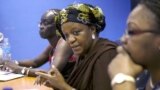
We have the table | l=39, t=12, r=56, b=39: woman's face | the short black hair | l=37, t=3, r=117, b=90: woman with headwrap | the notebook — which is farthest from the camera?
l=39, t=12, r=56, b=39: woman's face

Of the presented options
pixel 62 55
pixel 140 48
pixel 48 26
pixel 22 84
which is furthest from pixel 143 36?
pixel 48 26

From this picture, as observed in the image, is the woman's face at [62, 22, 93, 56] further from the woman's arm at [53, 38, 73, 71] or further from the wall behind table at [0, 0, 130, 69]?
the wall behind table at [0, 0, 130, 69]

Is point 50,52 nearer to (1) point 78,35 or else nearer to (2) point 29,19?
(2) point 29,19

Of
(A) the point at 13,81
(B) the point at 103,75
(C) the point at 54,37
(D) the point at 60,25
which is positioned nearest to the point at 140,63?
(B) the point at 103,75

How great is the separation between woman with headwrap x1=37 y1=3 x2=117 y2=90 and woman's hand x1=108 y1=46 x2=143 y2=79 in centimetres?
55

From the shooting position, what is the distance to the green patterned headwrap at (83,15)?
1810mm

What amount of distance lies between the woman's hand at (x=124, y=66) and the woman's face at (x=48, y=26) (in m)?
1.53

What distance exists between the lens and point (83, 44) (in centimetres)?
183

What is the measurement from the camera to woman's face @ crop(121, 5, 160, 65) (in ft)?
3.43

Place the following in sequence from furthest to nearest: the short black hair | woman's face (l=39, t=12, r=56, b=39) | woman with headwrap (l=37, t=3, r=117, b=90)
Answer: woman's face (l=39, t=12, r=56, b=39)
woman with headwrap (l=37, t=3, r=117, b=90)
the short black hair

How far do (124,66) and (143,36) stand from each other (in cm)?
14

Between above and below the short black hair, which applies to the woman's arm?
below

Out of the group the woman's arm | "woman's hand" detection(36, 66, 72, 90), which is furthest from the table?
"woman's hand" detection(36, 66, 72, 90)

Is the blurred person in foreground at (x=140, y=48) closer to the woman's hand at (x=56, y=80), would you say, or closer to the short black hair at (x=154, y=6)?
the short black hair at (x=154, y=6)
